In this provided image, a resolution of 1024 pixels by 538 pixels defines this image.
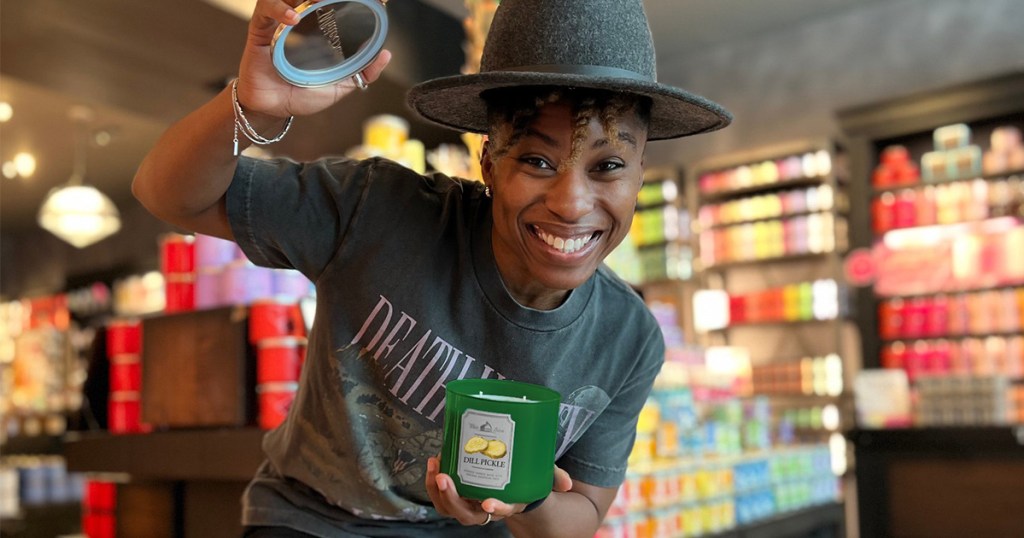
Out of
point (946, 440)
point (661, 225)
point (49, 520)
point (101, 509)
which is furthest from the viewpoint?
point (661, 225)

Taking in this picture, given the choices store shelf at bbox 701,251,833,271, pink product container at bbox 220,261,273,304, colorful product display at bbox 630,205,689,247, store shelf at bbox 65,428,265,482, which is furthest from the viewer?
colorful product display at bbox 630,205,689,247

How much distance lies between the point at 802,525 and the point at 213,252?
2.75 meters

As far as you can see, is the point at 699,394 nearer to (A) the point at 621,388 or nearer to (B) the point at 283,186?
(A) the point at 621,388

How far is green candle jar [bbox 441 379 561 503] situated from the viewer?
986mm

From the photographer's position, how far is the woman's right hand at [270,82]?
97 centimetres

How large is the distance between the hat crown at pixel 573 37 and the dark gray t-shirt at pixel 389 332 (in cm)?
25

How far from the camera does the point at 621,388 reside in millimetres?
1358

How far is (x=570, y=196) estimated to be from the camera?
108cm

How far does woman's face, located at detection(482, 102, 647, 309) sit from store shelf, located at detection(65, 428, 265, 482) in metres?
1.39

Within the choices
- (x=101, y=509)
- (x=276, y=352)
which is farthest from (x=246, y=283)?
(x=101, y=509)

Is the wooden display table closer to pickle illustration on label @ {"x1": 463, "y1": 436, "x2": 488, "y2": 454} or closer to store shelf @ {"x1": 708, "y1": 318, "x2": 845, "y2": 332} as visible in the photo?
pickle illustration on label @ {"x1": 463, "y1": 436, "x2": 488, "y2": 454}

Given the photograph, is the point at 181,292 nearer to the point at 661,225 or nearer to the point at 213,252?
the point at 213,252

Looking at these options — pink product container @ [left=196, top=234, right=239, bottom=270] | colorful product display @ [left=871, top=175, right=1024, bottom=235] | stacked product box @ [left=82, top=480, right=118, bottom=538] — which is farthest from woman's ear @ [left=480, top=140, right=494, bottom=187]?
colorful product display @ [left=871, top=175, right=1024, bottom=235]

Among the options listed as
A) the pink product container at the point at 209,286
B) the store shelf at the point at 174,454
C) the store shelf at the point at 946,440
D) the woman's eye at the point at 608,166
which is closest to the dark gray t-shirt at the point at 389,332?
the woman's eye at the point at 608,166
